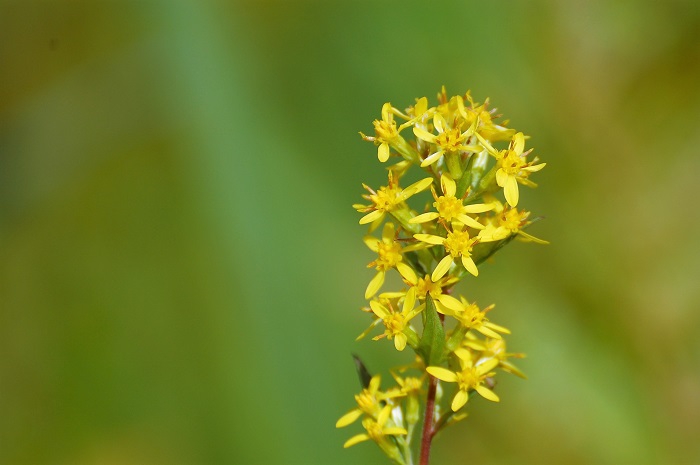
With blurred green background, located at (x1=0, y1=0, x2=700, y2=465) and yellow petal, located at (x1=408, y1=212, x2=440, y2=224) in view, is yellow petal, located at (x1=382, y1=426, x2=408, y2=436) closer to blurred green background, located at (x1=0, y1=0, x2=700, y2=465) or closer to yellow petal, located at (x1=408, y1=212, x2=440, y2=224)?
yellow petal, located at (x1=408, y1=212, x2=440, y2=224)

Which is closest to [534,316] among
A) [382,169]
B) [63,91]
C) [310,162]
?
[382,169]

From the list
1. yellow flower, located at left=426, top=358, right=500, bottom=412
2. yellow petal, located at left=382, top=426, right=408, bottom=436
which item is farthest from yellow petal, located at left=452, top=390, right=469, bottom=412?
yellow petal, located at left=382, top=426, right=408, bottom=436

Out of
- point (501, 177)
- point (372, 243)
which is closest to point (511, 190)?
point (501, 177)

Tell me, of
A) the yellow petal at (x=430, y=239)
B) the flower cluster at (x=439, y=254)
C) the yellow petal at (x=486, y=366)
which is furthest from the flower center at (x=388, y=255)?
the yellow petal at (x=486, y=366)

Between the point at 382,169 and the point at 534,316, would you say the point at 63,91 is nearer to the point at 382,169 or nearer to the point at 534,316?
the point at 382,169

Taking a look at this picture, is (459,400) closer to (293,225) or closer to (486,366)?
(486,366)

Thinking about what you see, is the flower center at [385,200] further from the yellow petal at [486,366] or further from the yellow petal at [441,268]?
the yellow petal at [486,366]
